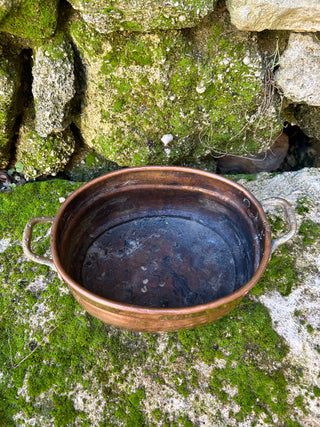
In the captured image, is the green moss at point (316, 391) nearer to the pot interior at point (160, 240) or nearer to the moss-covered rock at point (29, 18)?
the pot interior at point (160, 240)

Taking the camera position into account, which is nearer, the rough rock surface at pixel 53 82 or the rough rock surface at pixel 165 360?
the rough rock surface at pixel 165 360

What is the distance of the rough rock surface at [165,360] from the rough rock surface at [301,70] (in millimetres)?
930

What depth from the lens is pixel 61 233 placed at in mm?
1627

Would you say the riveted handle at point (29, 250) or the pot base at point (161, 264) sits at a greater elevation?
the riveted handle at point (29, 250)

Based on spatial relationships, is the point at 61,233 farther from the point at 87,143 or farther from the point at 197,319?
the point at 87,143

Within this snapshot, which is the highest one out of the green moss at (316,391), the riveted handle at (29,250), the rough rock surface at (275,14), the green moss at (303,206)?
the rough rock surface at (275,14)

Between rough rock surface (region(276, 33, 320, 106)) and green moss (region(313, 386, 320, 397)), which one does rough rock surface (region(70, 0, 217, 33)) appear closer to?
rough rock surface (region(276, 33, 320, 106))

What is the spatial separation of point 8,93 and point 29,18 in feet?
1.57

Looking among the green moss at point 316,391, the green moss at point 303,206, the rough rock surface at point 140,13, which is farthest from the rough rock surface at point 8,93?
the green moss at point 316,391

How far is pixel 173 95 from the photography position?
6.59ft

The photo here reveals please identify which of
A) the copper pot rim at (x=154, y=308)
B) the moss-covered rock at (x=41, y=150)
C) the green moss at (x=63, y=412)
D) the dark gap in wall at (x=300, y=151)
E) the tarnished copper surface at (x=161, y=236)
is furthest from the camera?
the dark gap in wall at (x=300, y=151)

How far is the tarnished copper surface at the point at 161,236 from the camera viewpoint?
1778mm

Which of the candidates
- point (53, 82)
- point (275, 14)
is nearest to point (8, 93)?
point (53, 82)

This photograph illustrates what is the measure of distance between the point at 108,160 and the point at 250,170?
126 cm
